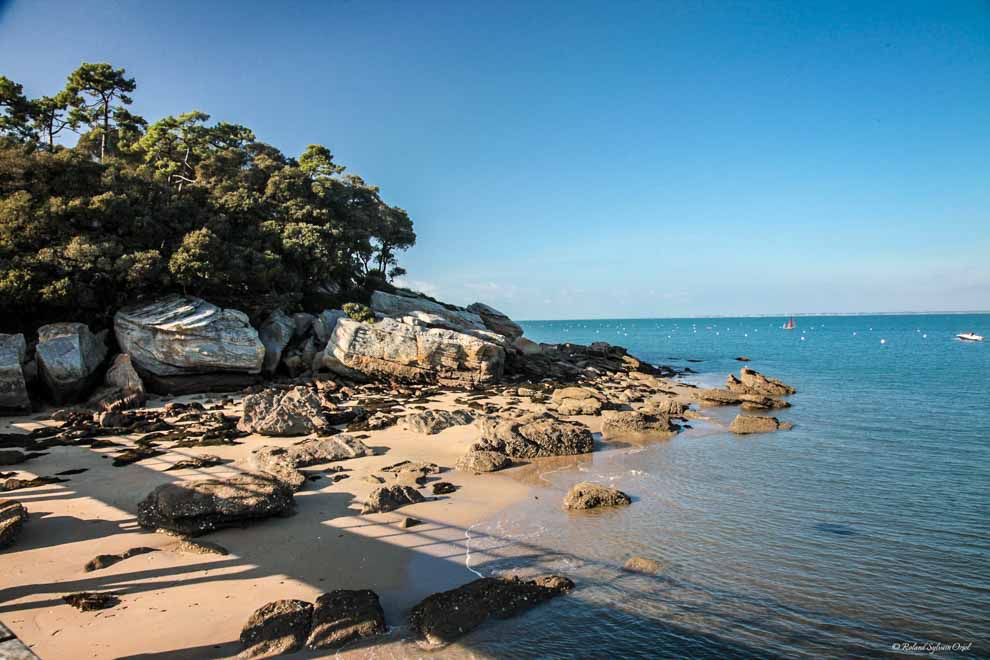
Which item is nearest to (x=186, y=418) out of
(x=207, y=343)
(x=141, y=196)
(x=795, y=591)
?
(x=207, y=343)

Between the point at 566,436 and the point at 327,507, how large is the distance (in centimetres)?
916

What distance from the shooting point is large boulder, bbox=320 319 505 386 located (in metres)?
31.2

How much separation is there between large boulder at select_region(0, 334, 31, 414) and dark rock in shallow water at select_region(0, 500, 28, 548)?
12.8 m

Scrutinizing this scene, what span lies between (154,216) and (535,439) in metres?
26.2

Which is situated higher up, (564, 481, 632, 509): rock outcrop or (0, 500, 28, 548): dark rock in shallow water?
(0, 500, 28, 548): dark rock in shallow water

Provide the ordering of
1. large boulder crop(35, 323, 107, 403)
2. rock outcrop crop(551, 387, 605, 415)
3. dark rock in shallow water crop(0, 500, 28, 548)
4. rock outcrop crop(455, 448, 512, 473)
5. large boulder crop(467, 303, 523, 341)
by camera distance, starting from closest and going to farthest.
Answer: dark rock in shallow water crop(0, 500, 28, 548) < rock outcrop crop(455, 448, 512, 473) < large boulder crop(35, 323, 107, 403) < rock outcrop crop(551, 387, 605, 415) < large boulder crop(467, 303, 523, 341)

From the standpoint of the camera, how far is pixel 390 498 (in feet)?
40.4

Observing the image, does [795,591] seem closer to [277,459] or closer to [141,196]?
[277,459]

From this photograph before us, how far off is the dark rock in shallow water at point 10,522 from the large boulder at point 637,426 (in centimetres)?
1807

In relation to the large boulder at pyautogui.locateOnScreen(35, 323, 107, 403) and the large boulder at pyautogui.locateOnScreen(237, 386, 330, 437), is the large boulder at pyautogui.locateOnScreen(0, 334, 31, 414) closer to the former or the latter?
the large boulder at pyautogui.locateOnScreen(35, 323, 107, 403)

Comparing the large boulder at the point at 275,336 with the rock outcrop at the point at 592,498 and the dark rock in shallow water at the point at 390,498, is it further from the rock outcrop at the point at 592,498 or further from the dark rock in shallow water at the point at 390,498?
the rock outcrop at the point at 592,498

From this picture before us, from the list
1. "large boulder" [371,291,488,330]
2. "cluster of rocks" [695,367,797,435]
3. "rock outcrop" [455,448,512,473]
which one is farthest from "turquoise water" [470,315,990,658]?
"large boulder" [371,291,488,330]

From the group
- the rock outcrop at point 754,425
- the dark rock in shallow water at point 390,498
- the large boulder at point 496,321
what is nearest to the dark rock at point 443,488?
the dark rock in shallow water at point 390,498

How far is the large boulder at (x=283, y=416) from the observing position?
18.7 meters
